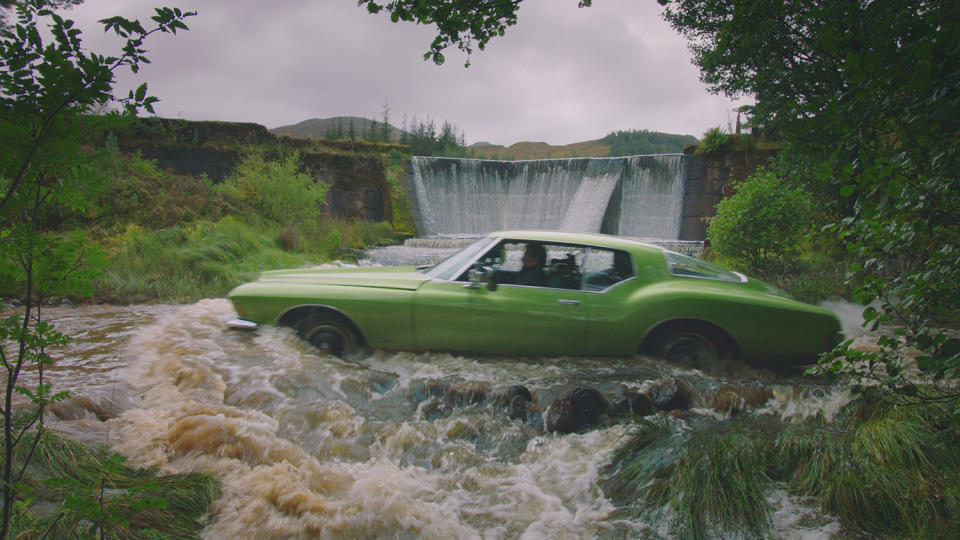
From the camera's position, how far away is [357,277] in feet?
15.6

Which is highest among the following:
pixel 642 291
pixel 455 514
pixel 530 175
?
pixel 530 175

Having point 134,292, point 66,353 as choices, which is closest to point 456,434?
point 66,353

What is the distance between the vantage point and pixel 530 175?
64.8ft

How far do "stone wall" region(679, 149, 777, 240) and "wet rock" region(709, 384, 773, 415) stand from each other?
41.2ft

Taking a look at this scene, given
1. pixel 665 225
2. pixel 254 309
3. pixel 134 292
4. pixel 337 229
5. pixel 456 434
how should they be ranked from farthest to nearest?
pixel 665 225
pixel 337 229
pixel 134 292
pixel 254 309
pixel 456 434

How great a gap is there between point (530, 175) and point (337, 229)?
8129 millimetres

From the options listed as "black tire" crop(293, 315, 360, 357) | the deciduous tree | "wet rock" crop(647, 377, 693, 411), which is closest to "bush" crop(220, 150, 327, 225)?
"black tire" crop(293, 315, 360, 357)

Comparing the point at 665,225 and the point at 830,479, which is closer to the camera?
the point at 830,479

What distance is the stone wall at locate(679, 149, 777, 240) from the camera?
15305 mm

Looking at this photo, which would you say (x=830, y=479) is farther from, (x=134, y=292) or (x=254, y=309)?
(x=134, y=292)

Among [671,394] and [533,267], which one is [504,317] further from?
[671,394]

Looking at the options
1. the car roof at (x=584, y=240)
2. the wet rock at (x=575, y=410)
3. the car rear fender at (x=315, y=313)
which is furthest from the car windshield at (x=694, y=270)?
the car rear fender at (x=315, y=313)

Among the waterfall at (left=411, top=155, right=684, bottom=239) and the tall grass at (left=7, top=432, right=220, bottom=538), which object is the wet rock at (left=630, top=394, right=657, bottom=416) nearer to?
the tall grass at (left=7, top=432, right=220, bottom=538)

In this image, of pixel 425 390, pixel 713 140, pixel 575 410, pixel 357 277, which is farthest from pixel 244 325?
pixel 713 140
